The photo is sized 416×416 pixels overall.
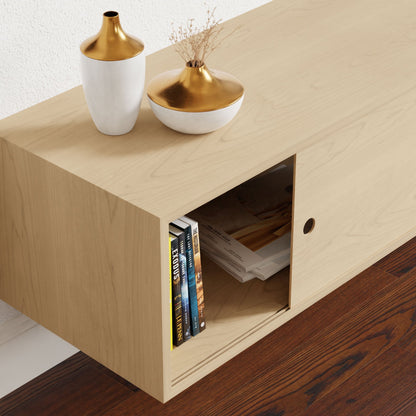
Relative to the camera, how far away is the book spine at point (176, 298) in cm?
119

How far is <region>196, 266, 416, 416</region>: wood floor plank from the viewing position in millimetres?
1560

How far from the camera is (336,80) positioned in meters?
1.41

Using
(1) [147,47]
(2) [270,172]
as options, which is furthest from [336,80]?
(1) [147,47]

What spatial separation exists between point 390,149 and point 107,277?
0.62m

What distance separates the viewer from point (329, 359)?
65.5 inches

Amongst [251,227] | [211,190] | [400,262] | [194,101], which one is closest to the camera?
[211,190]

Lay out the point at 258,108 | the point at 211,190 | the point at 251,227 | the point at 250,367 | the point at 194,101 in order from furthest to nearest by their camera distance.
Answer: the point at 250,367, the point at 251,227, the point at 258,108, the point at 194,101, the point at 211,190

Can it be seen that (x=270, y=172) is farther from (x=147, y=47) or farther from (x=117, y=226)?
(x=117, y=226)

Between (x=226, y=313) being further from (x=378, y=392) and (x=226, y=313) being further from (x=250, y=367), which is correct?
(x=378, y=392)

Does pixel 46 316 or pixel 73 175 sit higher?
pixel 73 175

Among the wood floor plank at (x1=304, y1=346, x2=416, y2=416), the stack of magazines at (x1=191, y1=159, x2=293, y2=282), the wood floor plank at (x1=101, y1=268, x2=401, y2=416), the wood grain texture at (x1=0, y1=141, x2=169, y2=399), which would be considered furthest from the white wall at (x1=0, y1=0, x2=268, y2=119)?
the wood floor plank at (x1=304, y1=346, x2=416, y2=416)

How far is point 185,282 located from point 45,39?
55cm

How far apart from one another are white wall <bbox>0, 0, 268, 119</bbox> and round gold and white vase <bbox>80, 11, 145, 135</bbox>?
0.23 metres

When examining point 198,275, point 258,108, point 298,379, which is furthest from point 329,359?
point 258,108
